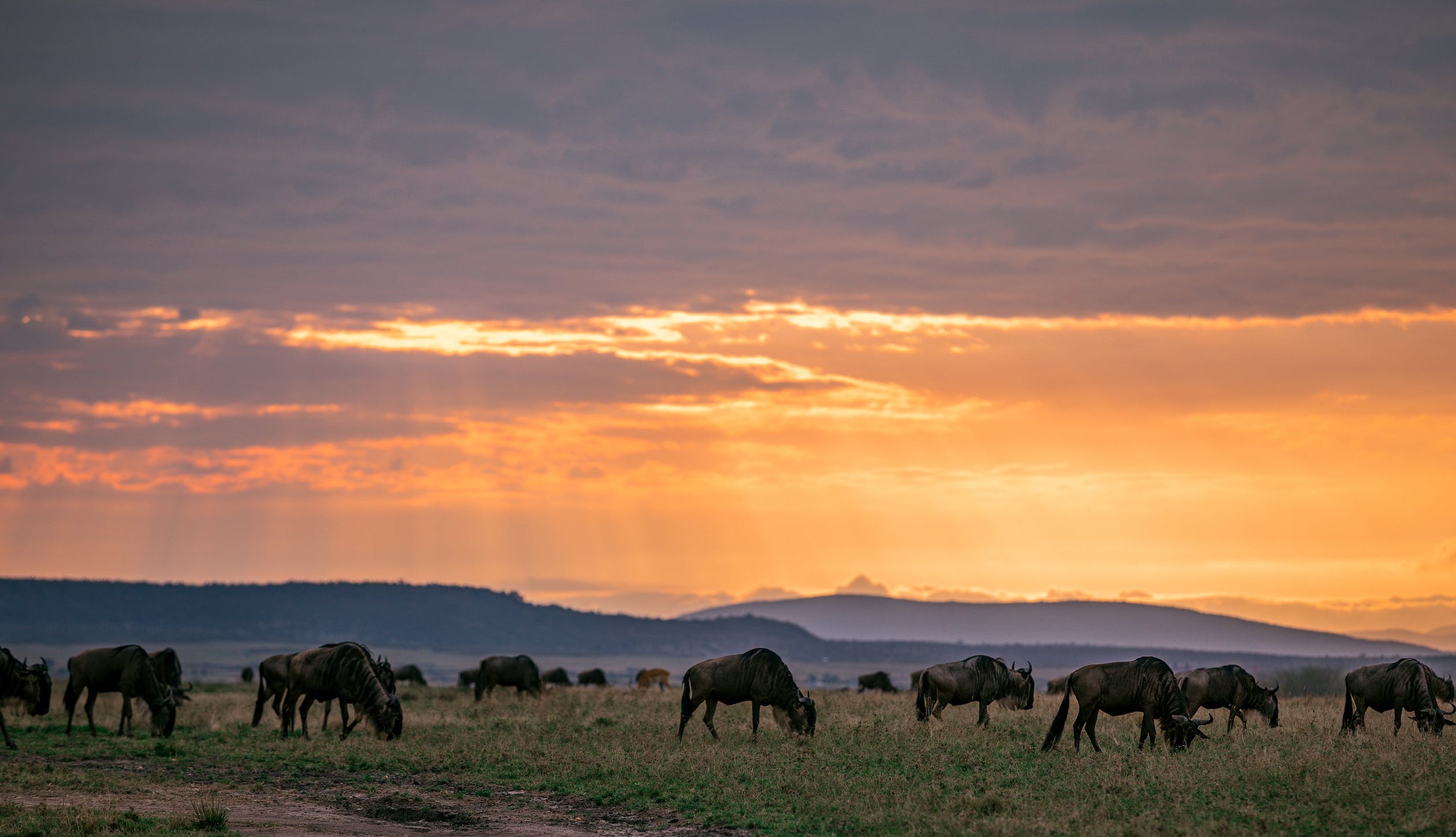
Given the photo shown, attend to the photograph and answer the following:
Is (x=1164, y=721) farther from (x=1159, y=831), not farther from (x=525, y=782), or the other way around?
(x=525, y=782)

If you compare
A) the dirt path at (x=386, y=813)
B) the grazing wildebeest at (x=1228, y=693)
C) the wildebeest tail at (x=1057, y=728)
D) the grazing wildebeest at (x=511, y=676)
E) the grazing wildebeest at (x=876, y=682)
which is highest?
the grazing wildebeest at (x=1228, y=693)

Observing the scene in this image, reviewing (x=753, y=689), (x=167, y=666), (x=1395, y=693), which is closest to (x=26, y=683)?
(x=167, y=666)

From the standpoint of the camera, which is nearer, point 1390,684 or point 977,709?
point 1390,684

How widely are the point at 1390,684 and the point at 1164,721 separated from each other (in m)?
6.35

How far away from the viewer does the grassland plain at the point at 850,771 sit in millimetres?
20266

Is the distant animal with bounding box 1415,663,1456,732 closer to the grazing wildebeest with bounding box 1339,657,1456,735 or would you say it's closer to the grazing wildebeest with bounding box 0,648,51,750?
the grazing wildebeest with bounding box 1339,657,1456,735

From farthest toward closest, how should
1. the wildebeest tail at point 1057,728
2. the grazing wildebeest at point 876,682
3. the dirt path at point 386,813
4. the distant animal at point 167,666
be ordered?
1. the grazing wildebeest at point 876,682
2. the distant animal at point 167,666
3. the wildebeest tail at point 1057,728
4. the dirt path at point 386,813

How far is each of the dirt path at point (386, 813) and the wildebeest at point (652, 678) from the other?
43.8 meters

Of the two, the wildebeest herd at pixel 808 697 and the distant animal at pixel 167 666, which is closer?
the wildebeest herd at pixel 808 697

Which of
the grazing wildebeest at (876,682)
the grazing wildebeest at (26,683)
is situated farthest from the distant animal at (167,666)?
the grazing wildebeest at (876,682)

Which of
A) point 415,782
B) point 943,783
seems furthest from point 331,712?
point 943,783

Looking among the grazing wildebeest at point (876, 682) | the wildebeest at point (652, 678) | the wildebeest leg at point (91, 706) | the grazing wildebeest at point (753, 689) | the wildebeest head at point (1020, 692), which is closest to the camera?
the grazing wildebeest at point (753, 689)

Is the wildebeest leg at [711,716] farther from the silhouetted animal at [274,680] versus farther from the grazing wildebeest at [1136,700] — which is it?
the silhouetted animal at [274,680]

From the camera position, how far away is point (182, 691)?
44.4 meters
